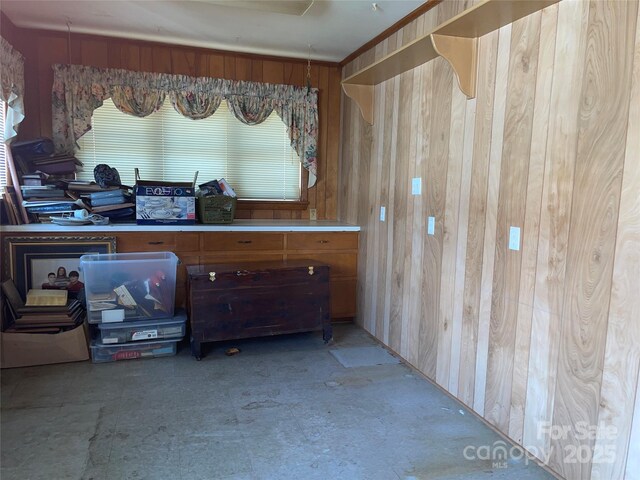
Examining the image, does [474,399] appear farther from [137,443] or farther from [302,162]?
[302,162]

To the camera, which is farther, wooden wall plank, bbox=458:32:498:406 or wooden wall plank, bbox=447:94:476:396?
wooden wall plank, bbox=447:94:476:396

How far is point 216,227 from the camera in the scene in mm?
3523

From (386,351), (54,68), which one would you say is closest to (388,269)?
(386,351)

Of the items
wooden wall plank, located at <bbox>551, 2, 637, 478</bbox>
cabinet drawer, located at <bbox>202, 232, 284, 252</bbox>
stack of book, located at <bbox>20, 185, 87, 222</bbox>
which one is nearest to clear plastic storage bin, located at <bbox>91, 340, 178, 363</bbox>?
cabinet drawer, located at <bbox>202, 232, 284, 252</bbox>

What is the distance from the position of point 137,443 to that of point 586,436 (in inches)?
77.6

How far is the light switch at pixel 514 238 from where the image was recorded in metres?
2.13

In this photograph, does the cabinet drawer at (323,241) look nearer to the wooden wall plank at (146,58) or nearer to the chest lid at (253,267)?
the chest lid at (253,267)

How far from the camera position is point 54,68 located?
3.54 m

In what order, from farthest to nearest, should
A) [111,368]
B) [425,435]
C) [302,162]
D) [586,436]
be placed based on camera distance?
[302,162] < [111,368] < [425,435] < [586,436]

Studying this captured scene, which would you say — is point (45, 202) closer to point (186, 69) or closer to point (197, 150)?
point (197, 150)

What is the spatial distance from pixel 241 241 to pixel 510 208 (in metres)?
2.14

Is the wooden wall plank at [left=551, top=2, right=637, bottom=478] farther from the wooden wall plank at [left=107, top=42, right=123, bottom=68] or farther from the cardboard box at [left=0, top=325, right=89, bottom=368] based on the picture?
the wooden wall plank at [left=107, top=42, right=123, bottom=68]

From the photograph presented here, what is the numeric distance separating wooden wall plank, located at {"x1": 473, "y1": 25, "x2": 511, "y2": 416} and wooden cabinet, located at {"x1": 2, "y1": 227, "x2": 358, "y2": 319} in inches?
63.4

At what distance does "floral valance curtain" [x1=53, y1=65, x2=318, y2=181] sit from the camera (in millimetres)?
3594
